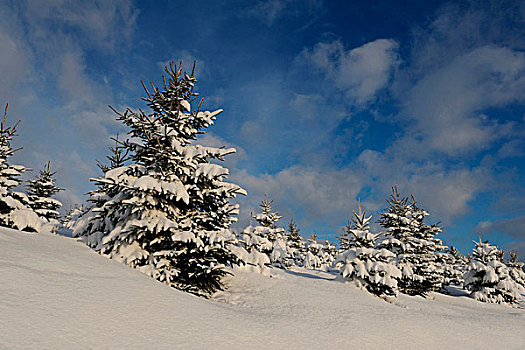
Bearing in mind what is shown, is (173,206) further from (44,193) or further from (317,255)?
(317,255)

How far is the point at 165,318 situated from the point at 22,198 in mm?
15164

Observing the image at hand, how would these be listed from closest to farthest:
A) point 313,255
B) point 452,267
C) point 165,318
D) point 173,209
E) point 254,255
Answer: point 165,318
point 173,209
point 254,255
point 452,267
point 313,255

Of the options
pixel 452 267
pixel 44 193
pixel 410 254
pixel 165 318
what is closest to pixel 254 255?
→ pixel 165 318

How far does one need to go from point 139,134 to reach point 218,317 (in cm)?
770

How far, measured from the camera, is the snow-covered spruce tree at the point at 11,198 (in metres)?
12.0

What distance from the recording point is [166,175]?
9898 mm

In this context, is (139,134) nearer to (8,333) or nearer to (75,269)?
(75,269)

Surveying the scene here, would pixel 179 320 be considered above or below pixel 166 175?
below

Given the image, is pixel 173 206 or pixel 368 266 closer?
pixel 173 206

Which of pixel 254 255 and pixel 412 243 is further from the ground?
pixel 412 243

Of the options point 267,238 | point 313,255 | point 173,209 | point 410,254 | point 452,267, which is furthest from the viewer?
point 313,255

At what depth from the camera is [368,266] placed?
14266 millimetres

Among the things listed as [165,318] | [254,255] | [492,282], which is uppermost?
[492,282]

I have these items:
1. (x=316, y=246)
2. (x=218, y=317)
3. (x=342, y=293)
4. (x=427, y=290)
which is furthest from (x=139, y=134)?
(x=316, y=246)
